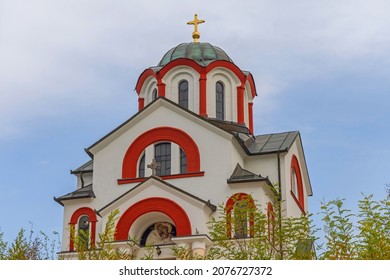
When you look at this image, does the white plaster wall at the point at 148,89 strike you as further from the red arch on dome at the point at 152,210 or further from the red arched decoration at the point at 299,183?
the red arch on dome at the point at 152,210

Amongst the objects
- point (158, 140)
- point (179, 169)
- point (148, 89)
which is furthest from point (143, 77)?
point (179, 169)

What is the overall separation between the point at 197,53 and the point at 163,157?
6.22 metres

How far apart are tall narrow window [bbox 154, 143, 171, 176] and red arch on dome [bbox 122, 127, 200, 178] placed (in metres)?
0.24

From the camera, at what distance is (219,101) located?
2861 cm

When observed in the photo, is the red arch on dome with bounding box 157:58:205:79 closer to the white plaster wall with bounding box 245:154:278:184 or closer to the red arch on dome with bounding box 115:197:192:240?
the white plaster wall with bounding box 245:154:278:184

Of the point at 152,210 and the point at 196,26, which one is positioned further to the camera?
the point at 196,26

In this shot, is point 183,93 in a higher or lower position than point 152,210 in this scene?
higher

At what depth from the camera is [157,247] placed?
22.9 metres

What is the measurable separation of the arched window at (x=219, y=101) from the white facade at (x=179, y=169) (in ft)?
0.36

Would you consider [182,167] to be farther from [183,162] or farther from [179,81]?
[179,81]

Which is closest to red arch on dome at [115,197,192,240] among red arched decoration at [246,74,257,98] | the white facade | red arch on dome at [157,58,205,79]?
the white facade

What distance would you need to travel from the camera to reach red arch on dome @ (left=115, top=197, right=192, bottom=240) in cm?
2311
